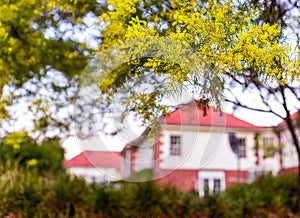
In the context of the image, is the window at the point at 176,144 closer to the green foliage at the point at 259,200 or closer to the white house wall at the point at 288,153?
the green foliage at the point at 259,200

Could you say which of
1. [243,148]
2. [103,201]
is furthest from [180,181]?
[243,148]

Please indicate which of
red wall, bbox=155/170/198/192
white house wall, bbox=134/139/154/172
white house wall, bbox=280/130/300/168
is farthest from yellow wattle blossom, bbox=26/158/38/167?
white house wall, bbox=280/130/300/168

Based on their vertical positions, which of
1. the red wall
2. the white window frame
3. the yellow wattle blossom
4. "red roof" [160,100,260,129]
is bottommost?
the red wall

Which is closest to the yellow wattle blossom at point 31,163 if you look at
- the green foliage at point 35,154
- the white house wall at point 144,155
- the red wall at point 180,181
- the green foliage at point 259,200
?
the green foliage at point 35,154

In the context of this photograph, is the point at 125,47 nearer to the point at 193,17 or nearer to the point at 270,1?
the point at 193,17

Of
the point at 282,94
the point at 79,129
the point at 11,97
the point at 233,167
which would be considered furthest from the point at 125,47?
the point at 233,167

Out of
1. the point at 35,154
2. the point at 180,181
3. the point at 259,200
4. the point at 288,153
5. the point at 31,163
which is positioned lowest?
the point at 259,200

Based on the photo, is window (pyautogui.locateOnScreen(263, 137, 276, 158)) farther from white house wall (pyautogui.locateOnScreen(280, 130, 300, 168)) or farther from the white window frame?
the white window frame

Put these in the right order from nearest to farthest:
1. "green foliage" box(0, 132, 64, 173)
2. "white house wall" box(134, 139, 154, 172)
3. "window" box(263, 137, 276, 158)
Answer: "white house wall" box(134, 139, 154, 172), "green foliage" box(0, 132, 64, 173), "window" box(263, 137, 276, 158)

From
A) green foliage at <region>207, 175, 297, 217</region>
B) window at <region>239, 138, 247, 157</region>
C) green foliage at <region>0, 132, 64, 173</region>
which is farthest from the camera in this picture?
window at <region>239, 138, 247, 157</region>

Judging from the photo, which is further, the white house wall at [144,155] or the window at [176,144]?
the white house wall at [144,155]

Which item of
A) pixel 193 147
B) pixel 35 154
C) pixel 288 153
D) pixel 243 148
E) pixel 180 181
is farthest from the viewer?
pixel 288 153

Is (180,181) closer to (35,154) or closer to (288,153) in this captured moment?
(35,154)

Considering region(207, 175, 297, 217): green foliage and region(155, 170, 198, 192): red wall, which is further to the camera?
region(155, 170, 198, 192): red wall
